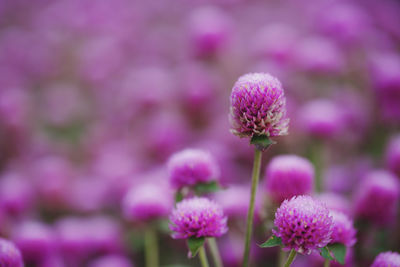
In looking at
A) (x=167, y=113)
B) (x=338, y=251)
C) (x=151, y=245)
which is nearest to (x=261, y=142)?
(x=338, y=251)

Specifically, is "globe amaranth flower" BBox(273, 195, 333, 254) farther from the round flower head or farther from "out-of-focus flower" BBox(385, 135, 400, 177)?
"out-of-focus flower" BBox(385, 135, 400, 177)

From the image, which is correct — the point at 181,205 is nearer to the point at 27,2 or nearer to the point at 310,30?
the point at 310,30

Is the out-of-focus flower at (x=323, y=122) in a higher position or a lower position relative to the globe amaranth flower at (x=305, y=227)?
higher

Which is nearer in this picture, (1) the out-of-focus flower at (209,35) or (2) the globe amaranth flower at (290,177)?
(2) the globe amaranth flower at (290,177)

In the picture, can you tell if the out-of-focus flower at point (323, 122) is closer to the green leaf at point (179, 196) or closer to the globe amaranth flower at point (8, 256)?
the green leaf at point (179, 196)

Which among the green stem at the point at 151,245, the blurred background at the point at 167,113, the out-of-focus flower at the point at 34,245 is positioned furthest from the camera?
the blurred background at the point at 167,113

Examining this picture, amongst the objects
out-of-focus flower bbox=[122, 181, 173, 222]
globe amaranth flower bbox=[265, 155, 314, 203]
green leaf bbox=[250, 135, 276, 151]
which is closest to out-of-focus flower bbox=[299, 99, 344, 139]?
globe amaranth flower bbox=[265, 155, 314, 203]

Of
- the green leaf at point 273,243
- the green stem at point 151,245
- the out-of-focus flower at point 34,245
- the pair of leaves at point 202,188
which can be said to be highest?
the pair of leaves at point 202,188

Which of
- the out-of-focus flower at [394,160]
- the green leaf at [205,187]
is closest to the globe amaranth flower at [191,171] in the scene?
the green leaf at [205,187]
